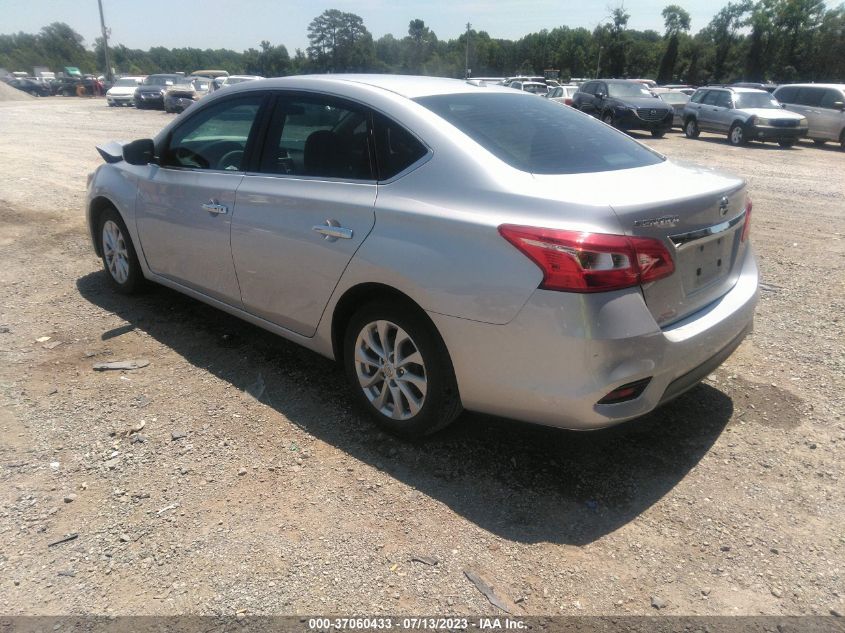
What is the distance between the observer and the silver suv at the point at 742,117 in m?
18.6

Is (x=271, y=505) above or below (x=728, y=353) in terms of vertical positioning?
below

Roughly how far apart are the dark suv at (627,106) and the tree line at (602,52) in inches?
1286

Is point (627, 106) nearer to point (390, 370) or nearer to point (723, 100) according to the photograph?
point (723, 100)

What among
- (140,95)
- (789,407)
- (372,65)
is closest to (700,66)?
(372,65)

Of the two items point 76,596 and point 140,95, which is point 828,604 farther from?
point 140,95

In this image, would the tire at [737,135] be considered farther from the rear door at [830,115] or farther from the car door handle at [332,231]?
the car door handle at [332,231]

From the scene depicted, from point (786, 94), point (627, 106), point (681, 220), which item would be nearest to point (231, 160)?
point (681, 220)

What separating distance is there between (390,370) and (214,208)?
5.38ft

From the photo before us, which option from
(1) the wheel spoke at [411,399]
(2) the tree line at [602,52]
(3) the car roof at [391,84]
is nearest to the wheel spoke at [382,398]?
(1) the wheel spoke at [411,399]

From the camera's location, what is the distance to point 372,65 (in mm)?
57344

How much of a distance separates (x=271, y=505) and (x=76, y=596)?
2.64 feet

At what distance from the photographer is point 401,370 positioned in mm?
3213

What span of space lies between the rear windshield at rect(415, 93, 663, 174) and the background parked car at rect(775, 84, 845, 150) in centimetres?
1938

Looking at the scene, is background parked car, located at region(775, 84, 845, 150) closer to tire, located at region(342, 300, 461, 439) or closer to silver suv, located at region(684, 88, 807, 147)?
silver suv, located at region(684, 88, 807, 147)
